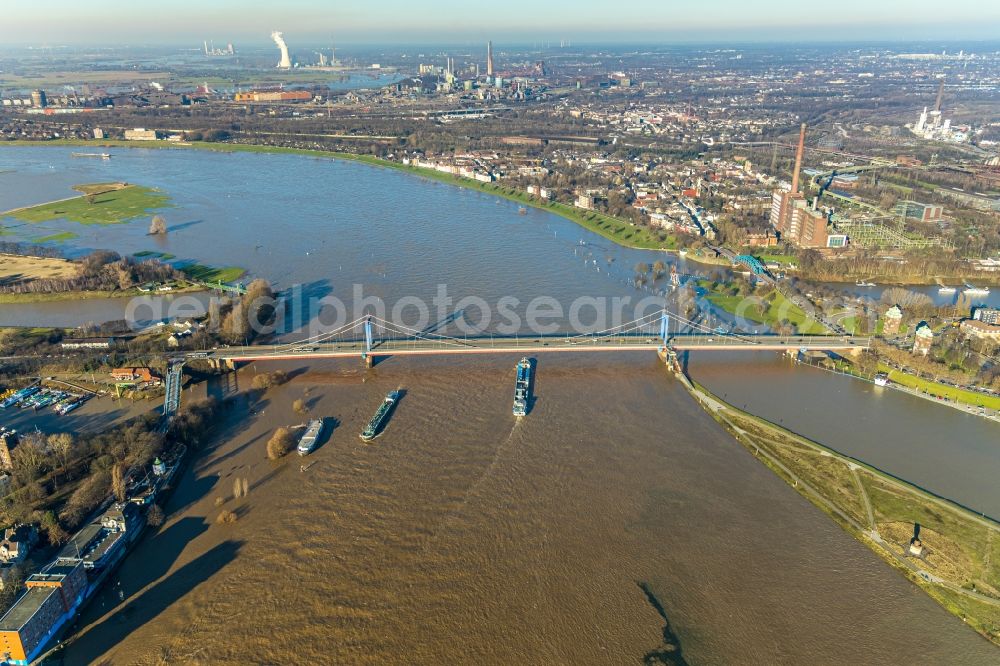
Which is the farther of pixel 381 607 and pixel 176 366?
pixel 176 366

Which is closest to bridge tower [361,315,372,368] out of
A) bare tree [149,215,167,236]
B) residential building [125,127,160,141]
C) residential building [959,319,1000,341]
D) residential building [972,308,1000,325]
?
bare tree [149,215,167,236]

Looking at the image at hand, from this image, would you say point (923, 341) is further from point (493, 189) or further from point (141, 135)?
point (141, 135)

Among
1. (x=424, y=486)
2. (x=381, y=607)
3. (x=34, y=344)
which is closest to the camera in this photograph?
(x=381, y=607)

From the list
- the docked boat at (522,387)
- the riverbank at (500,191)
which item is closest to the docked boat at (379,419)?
the docked boat at (522,387)

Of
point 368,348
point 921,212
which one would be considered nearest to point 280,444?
point 368,348

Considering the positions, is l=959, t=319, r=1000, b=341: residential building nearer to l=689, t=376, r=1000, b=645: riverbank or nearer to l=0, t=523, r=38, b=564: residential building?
l=689, t=376, r=1000, b=645: riverbank

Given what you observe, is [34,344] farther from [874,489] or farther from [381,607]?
[874,489]

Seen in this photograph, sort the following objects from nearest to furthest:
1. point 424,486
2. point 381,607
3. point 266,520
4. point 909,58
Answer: point 381,607, point 266,520, point 424,486, point 909,58

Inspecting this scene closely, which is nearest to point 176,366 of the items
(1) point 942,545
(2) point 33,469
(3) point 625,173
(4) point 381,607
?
(2) point 33,469
